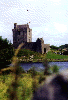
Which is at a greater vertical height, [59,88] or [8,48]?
[8,48]

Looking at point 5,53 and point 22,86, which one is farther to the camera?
point 5,53

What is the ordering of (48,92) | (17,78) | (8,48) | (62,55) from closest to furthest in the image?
(48,92) → (17,78) → (8,48) → (62,55)

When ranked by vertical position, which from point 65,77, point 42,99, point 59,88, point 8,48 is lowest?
point 42,99

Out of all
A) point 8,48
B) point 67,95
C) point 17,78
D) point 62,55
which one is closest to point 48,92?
point 67,95

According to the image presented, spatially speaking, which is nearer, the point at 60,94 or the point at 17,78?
the point at 60,94

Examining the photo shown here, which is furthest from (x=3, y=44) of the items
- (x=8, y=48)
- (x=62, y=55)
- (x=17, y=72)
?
(x=62, y=55)

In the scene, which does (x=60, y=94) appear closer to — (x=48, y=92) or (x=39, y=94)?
(x=48, y=92)

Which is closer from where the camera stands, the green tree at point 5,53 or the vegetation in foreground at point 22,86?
the vegetation in foreground at point 22,86

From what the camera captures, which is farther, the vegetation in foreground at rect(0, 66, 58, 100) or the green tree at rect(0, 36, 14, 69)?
the green tree at rect(0, 36, 14, 69)

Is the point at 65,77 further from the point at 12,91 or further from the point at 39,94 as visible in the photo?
the point at 12,91

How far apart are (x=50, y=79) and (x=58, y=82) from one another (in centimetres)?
12

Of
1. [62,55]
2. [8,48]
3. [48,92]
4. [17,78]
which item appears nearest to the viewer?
[48,92]

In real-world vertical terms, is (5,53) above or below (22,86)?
above

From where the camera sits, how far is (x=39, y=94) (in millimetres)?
1928
